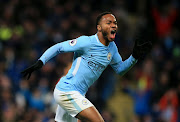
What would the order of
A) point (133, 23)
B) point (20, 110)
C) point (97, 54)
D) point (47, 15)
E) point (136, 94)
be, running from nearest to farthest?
point (97, 54) < point (20, 110) < point (136, 94) < point (47, 15) < point (133, 23)

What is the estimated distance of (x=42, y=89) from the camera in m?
9.12

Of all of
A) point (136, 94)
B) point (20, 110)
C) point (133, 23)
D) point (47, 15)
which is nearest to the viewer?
point (20, 110)

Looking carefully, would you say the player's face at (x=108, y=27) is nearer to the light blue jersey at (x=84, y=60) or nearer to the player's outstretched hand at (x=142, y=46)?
the light blue jersey at (x=84, y=60)

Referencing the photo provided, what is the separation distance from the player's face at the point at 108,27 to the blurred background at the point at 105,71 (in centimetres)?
297

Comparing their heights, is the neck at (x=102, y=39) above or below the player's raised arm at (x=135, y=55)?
above

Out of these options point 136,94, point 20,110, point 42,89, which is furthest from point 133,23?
point 20,110

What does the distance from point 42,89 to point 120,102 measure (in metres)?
2.14

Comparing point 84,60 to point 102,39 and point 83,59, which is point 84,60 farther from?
point 102,39

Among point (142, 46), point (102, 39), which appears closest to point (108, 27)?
point (102, 39)

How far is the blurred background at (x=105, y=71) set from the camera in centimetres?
874

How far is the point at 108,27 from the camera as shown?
202 inches

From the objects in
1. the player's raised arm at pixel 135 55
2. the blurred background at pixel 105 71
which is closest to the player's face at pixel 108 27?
the player's raised arm at pixel 135 55

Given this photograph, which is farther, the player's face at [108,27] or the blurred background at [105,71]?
the blurred background at [105,71]

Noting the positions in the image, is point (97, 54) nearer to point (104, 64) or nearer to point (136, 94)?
point (104, 64)
